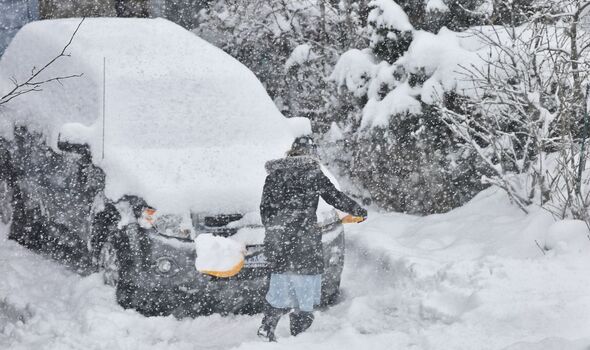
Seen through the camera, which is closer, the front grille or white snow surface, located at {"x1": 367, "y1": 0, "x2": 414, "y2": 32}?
the front grille

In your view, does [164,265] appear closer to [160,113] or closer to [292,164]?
[292,164]

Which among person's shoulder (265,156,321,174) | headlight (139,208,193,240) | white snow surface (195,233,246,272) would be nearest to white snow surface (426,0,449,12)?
person's shoulder (265,156,321,174)

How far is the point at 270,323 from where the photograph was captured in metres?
5.50

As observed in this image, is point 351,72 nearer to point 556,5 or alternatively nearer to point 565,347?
point 556,5

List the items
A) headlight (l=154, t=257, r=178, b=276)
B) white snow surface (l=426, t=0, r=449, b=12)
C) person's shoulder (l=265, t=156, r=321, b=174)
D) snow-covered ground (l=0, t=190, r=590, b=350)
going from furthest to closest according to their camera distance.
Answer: white snow surface (l=426, t=0, r=449, b=12) < headlight (l=154, t=257, r=178, b=276) < person's shoulder (l=265, t=156, r=321, b=174) < snow-covered ground (l=0, t=190, r=590, b=350)

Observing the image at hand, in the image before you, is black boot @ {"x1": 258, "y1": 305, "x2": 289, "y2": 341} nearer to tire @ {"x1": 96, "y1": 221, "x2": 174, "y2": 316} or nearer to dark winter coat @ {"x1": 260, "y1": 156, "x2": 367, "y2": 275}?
dark winter coat @ {"x1": 260, "y1": 156, "x2": 367, "y2": 275}

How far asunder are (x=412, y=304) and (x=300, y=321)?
96 centimetres

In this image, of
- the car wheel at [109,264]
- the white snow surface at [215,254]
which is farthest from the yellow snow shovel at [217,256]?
the car wheel at [109,264]

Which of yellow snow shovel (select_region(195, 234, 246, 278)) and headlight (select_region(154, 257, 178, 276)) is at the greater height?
yellow snow shovel (select_region(195, 234, 246, 278))

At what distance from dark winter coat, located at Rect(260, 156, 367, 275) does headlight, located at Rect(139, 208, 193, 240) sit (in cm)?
64

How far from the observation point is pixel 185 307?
19.4 feet

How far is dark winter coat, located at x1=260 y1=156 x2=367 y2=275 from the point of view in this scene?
17.6 feet

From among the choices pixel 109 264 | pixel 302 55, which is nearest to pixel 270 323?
pixel 109 264

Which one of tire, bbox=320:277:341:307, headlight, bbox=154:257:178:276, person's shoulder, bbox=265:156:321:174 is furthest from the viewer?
tire, bbox=320:277:341:307
